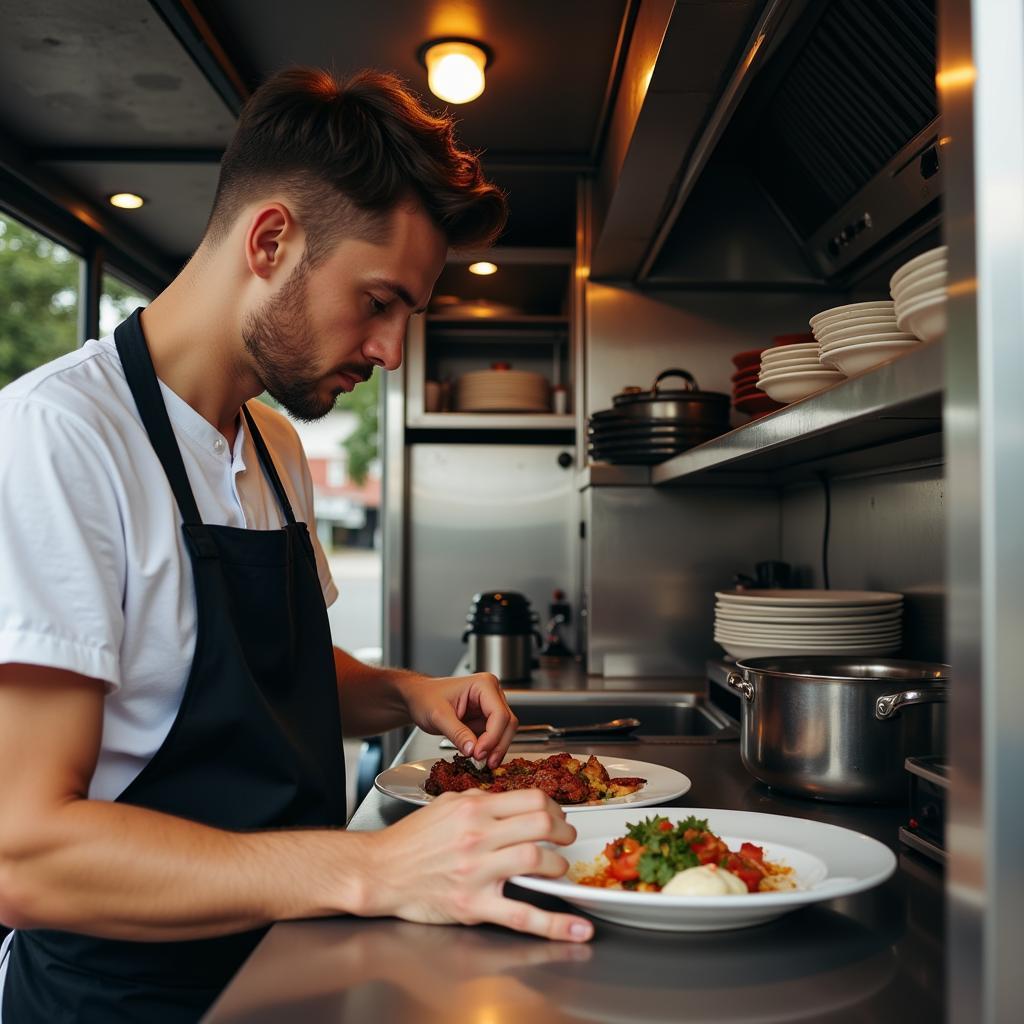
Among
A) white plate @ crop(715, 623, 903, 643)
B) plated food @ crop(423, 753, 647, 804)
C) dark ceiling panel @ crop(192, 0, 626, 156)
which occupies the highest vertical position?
dark ceiling panel @ crop(192, 0, 626, 156)

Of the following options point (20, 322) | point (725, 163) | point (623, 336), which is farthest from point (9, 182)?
point (725, 163)

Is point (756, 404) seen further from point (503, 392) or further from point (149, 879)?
point (503, 392)

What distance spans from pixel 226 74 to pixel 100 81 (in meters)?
0.39

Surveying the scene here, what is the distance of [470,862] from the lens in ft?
3.06

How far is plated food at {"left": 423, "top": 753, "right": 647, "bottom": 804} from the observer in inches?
52.2

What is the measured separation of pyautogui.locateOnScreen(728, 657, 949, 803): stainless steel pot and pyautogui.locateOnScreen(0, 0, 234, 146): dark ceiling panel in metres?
2.17

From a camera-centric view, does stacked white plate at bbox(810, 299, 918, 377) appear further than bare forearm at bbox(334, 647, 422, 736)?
No

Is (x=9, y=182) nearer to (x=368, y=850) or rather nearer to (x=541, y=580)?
(x=541, y=580)

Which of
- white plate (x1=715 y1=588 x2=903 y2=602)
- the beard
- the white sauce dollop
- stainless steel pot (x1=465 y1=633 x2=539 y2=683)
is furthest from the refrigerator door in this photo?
the white sauce dollop

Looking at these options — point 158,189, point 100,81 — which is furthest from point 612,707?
point 158,189

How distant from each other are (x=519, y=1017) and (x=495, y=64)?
251 cm

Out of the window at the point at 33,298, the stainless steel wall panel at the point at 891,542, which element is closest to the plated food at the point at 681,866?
the stainless steel wall panel at the point at 891,542

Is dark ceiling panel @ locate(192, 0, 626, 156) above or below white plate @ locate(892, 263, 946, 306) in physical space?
above

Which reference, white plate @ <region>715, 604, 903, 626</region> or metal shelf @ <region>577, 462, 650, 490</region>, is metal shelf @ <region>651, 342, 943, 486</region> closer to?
metal shelf @ <region>577, 462, 650, 490</region>
